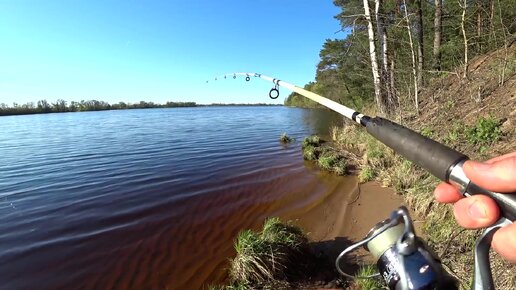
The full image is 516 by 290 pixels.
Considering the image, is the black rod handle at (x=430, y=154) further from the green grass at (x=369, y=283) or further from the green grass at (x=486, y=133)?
the green grass at (x=486, y=133)

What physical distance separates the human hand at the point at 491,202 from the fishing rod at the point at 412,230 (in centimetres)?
3

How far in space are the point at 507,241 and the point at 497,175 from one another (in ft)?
0.80

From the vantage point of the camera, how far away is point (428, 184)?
7160mm

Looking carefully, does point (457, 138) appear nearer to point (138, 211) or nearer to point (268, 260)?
point (268, 260)

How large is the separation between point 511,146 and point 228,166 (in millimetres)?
10219

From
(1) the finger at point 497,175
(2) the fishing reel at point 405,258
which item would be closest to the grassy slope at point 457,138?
(2) the fishing reel at point 405,258

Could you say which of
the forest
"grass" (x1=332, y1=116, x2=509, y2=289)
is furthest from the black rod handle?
the forest

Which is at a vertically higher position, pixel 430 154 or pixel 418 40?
pixel 418 40

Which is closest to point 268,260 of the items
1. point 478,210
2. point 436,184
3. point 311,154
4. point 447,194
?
point 436,184

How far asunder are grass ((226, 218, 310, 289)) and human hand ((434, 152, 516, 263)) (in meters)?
4.41

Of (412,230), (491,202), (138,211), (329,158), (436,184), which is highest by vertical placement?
(491,202)

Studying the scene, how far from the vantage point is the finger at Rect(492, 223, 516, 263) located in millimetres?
1089

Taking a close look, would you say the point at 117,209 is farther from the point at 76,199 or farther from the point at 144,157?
the point at 144,157

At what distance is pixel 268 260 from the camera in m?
5.38
